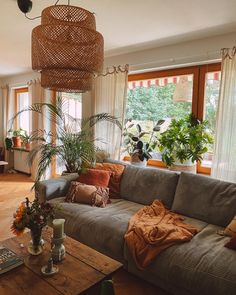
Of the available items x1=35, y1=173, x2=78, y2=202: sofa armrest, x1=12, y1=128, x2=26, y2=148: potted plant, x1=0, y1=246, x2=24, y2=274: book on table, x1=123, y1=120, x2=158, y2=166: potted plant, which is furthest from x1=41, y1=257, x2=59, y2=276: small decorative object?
x1=12, y1=128, x2=26, y2=148: potted plant

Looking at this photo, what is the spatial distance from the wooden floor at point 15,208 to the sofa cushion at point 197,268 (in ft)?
0.44

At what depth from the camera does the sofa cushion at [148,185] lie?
265 centimetres

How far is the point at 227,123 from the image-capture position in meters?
2.75

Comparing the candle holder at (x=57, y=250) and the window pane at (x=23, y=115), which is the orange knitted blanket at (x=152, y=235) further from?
the window pane at (x=23, y=115)

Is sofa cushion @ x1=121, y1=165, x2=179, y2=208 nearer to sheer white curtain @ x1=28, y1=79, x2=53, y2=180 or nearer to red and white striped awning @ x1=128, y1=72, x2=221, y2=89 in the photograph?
red and white striped awning @ x1=128, y1=72, x2=221, y2=89

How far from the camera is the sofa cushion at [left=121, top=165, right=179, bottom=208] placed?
2646 millimetres

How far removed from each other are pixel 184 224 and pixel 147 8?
1.98 metres

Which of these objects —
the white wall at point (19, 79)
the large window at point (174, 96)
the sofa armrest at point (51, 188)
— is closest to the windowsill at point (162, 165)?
the large window at point (174, 96)

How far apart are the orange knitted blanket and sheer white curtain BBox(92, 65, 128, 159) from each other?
5.50 ft

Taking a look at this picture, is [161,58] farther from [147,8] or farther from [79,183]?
[79,183]

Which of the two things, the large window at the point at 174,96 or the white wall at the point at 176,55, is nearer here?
the white wall at the point at 176,55

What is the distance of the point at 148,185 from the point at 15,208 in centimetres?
212

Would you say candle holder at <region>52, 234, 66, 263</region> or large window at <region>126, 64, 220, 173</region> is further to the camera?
large window at <region>126, 64, 220, 173</region>

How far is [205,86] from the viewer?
3.13 meters
